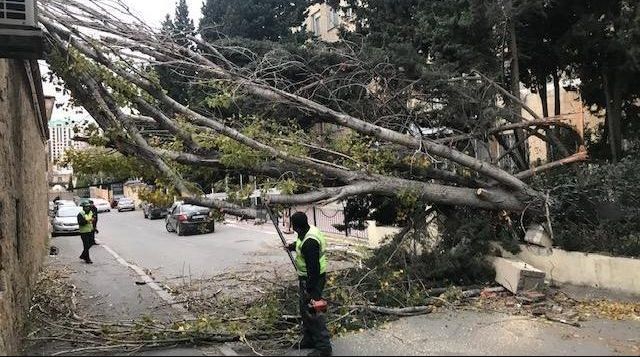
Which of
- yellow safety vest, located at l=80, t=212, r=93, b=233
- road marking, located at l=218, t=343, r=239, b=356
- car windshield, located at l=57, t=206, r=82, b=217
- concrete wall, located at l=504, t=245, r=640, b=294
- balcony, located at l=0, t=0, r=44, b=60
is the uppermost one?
balcony, located at l=0, t=0, r=44, b=60

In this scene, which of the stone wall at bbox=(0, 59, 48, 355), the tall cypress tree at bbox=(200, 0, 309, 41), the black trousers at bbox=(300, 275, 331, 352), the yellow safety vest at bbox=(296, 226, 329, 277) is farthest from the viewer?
the tall cypress tree at bbox=(200, 0, 309, 41)

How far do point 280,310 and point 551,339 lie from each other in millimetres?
3308

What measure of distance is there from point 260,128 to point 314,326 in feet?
14.2

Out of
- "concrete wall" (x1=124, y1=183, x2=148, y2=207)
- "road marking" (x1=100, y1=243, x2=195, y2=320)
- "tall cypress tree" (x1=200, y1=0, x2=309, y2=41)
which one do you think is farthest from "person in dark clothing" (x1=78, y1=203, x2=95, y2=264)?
"tall cypress tree" (x1=200, y1=0, x2=309, y2=41)

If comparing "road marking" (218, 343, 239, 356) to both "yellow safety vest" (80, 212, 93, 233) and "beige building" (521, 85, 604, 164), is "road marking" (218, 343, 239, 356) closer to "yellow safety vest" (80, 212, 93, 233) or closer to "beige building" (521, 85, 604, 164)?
"yellow safety vest" (80, 212, 93, 233)

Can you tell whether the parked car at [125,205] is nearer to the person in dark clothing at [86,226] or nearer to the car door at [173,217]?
the car door at [173,217]

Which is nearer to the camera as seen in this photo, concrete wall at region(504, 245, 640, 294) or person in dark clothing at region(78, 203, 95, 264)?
concrete wall at region(504, 245, 640, 294)

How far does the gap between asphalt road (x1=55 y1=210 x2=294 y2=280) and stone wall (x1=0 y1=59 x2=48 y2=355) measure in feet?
11.7

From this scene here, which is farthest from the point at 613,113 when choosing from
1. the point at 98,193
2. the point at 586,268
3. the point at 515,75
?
the point at 98,193

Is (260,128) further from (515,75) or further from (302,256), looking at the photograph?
(515,75)

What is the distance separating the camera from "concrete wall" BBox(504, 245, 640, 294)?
909 cm

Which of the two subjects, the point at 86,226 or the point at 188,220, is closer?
the point at 86,226

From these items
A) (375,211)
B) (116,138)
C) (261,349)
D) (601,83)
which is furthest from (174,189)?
(601,83)

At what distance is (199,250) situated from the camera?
18609 mm
